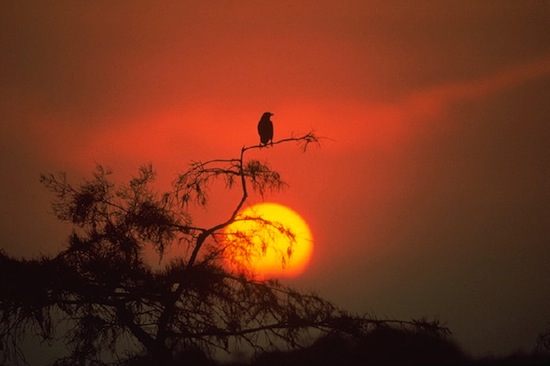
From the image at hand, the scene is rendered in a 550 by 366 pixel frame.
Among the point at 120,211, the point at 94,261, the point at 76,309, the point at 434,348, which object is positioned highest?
the point at 120,211

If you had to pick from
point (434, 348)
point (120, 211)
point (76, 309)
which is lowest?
point (434, 348)

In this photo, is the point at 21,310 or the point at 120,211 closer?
the point at 21,310

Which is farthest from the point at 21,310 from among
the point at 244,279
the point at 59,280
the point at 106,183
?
the point at 244,279

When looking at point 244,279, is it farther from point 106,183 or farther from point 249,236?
point 106,183

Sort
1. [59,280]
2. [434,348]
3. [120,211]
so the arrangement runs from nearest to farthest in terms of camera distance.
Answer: [434,348], [59,280], [120,211]

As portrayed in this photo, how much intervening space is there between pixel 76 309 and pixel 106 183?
9.43 feet

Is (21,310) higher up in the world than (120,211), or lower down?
lower down

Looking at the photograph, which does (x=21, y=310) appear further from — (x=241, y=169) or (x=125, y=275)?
(x=241, y=169)

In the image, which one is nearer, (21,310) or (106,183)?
(21,310)

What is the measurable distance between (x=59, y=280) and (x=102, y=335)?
1.41m

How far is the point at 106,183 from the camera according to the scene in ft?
57.2

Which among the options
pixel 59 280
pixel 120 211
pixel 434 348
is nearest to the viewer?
pixel 434 348

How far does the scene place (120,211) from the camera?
17.3 m

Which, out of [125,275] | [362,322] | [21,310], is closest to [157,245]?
[125,275]
